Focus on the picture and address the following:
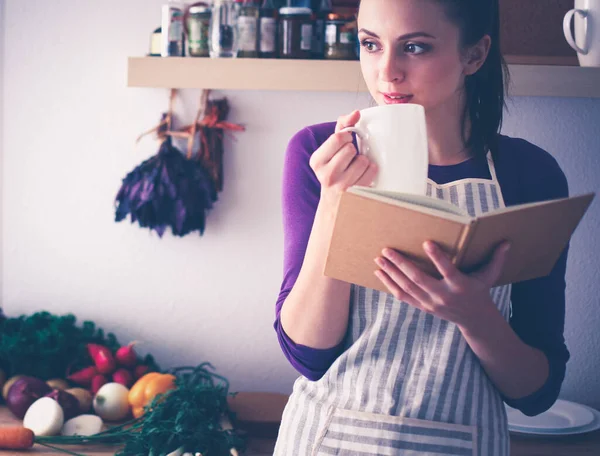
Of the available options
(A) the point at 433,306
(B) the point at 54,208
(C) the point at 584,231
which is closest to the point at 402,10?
(A) the point at 433,306

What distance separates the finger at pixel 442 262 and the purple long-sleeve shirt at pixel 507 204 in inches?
10.1

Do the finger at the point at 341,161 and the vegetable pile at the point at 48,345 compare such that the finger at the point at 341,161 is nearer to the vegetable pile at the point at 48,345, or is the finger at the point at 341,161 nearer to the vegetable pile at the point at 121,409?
the vegetable pile at the point at 121,409

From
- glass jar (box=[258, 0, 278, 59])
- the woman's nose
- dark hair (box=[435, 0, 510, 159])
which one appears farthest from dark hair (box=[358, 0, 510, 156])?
glass jar (box=[258, 0, 278, 59])

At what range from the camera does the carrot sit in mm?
1292

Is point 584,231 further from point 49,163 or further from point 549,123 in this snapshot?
point 49,163

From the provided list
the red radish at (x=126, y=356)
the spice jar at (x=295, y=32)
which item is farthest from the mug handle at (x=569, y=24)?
the red radish at (x=126, y=356)

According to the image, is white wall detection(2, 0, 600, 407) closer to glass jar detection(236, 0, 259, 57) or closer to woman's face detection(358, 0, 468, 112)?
glass jar detection(236, 0, 259, 57)

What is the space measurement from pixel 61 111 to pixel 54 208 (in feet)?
0.80

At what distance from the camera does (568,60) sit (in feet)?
4.87

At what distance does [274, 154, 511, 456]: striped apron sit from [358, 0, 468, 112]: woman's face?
175 millimetres

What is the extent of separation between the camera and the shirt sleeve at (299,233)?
35.3 inches

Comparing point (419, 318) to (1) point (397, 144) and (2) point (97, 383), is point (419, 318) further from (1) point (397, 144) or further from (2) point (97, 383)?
(2) point (97, 383)

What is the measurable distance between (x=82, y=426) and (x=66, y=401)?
2.7 inches

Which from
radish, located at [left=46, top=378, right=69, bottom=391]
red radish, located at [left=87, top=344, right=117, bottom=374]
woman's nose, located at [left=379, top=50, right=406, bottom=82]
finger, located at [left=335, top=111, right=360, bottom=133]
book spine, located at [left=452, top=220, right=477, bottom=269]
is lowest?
radish, located at [left=46, top=378, right=69, bottom=391]
